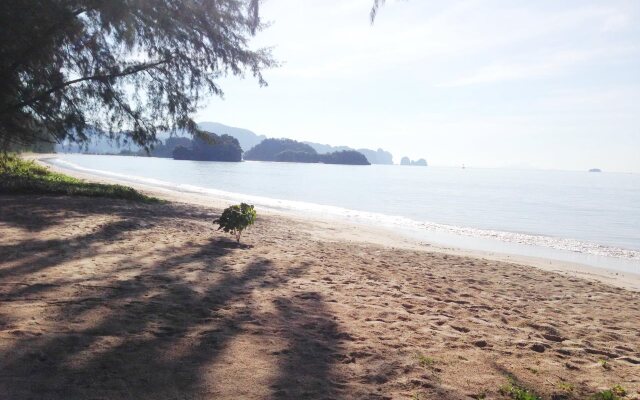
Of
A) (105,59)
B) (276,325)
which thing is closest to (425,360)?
(276,325)

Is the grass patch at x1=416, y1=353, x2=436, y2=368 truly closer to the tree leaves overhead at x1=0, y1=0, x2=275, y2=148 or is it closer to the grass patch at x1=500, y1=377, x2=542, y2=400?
the grass patch at x1=500, y1=377, x2=542, y2=400

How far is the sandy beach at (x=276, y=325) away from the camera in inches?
143

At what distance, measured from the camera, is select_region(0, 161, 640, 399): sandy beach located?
143 inches

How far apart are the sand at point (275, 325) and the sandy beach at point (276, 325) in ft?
0.07

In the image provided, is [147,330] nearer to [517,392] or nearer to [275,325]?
[275,325]

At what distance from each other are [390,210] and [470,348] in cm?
2702

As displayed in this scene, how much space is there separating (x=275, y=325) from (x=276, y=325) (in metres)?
0.01

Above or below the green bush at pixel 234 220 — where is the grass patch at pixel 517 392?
below

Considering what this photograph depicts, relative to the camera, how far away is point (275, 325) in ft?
16.4

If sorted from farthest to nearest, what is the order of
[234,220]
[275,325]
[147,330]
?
[234,220] → [275,325] → [147,330]

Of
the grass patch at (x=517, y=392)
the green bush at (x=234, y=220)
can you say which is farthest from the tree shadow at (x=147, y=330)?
the green bush at (x=234, y=220)

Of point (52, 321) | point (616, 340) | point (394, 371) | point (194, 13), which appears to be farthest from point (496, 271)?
point (194, 13)

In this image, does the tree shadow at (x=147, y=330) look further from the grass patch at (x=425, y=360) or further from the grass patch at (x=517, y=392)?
the grass patch at (x=517, y=392)

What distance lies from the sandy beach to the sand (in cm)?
2
